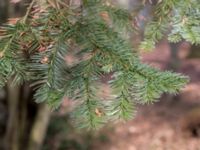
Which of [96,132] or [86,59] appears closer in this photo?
[86,59]

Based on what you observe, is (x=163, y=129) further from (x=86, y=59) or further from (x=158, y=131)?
(x=86, y=59)

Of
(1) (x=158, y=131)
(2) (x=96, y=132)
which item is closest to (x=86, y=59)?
(2) (x=96, y=132)

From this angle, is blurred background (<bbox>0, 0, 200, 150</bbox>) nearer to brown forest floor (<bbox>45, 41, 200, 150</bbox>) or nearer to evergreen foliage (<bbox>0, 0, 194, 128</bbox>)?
brown forest floor (<bbox>45, 41, 200, 150</bbox>)

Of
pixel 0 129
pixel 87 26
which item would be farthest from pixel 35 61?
pixel 0 129

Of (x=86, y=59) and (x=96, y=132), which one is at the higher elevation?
(x=86, y=59)

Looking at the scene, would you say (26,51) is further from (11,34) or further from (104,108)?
(104,108)
